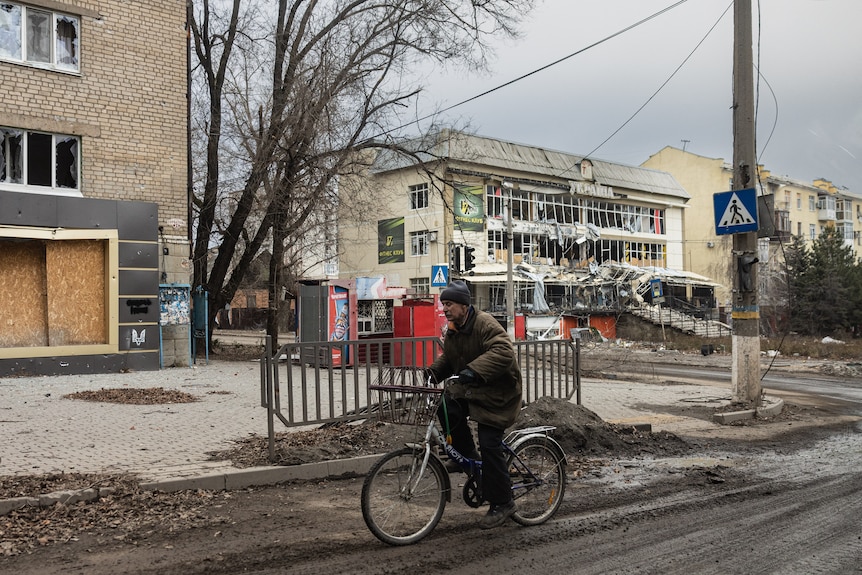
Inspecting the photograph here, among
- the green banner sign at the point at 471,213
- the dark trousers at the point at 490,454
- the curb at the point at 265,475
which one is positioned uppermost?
the green banner sign at the point at 471,213

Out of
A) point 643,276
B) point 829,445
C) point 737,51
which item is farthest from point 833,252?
point 829,445

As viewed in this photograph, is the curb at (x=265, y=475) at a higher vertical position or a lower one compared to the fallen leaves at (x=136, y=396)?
lower

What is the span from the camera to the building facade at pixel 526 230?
44.5 metres

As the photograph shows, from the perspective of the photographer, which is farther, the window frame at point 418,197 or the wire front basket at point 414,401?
the window frame at point 418,197

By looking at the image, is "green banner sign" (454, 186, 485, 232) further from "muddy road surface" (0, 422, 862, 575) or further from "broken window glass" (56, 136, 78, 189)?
"muddy road surface" (0, 422, 862, 575)

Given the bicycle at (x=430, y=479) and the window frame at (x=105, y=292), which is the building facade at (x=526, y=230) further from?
the bicycle at (x=430, y=479)

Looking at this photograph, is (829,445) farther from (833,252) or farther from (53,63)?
(833,252)

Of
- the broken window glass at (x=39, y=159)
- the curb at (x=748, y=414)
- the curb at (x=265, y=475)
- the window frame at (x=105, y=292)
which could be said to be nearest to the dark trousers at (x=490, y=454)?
the curb at (x=265, y=475)

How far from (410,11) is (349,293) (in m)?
9.28

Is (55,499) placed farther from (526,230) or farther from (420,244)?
(526,230)

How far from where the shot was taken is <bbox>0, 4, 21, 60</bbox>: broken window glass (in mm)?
16125

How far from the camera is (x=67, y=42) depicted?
17078 mm

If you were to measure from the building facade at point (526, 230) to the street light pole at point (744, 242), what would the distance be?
90.8ft

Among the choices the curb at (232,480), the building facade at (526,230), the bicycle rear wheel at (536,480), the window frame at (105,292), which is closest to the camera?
the bicycle rear wheel at (536,480)
